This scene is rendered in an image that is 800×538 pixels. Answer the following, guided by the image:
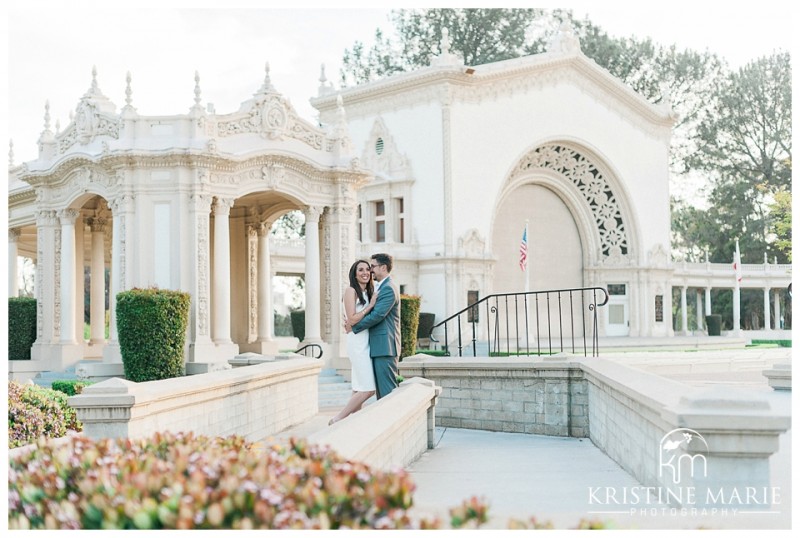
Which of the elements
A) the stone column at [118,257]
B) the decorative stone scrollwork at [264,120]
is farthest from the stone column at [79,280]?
the decorative stone scrollwork at [264,120]

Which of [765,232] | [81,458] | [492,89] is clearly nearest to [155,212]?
[81,458]

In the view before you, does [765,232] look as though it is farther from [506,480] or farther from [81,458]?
[81,458]

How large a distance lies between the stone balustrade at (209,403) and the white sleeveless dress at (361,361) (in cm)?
165

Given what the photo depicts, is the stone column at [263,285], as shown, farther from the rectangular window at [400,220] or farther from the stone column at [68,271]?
the rectangular window at [400,220]

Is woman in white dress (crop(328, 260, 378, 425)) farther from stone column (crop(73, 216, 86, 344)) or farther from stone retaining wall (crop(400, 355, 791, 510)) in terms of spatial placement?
stone column (crop(73, 216, 86, 344))

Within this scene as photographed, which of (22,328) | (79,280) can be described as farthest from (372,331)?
(22,328)

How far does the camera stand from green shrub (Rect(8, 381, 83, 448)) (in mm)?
11266

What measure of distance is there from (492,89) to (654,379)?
95.8 ft

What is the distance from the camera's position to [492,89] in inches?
1433

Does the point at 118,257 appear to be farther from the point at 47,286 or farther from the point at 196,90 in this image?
the point at 196,90

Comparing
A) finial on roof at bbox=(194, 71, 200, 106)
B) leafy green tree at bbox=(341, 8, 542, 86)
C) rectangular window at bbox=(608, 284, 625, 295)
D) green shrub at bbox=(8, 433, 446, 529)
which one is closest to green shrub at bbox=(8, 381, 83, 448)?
green shrub at bbox=(8, 433, 446, 529)

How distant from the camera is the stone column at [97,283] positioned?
2302cm

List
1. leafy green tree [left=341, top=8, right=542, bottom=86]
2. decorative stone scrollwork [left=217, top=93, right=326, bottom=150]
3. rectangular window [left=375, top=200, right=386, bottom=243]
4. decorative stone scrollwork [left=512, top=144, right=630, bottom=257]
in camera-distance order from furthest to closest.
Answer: leafy green tree [left=341, top=8, right=542, bottom=86], decorative stone scrollwork [left=512, top=144, right=630, bottom=257], rectangular window [left=375, top=200, right=386, bottom=243], decorative stone scrollwork [left=217, top=93, right=326, bottom=150]

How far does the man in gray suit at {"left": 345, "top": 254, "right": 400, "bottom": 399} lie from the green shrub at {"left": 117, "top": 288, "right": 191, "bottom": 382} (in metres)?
9.09
